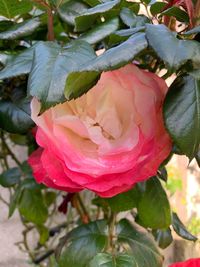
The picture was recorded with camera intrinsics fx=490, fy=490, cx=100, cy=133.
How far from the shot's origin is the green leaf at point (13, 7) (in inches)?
18.8

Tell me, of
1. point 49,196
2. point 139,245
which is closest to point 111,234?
point 139,245

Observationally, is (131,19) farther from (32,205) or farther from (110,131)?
(32,205)

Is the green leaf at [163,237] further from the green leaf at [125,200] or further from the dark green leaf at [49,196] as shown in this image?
the dark green leaf at [49,196]

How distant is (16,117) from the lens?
0.46 m

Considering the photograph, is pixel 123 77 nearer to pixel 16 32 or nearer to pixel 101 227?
pixel 16 32

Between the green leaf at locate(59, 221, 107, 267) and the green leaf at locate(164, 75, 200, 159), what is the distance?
228 mm

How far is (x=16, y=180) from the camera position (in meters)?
0.70

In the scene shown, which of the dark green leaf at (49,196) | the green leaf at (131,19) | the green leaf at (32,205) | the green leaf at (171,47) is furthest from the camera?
the dark green leaf at (49,196)

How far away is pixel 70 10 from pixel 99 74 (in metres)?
0.18

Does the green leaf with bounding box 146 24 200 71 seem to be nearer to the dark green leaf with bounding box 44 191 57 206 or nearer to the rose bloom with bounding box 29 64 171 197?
the rose bloom with bounding box 29 64 171 197

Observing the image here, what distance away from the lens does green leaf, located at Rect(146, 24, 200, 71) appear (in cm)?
30

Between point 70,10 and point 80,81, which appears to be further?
point 70,10

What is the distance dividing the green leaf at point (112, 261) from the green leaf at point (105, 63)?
0.72ft

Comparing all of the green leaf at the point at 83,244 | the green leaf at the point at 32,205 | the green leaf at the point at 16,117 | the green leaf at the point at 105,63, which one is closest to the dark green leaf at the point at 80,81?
the green leaf at the point at 105,63
